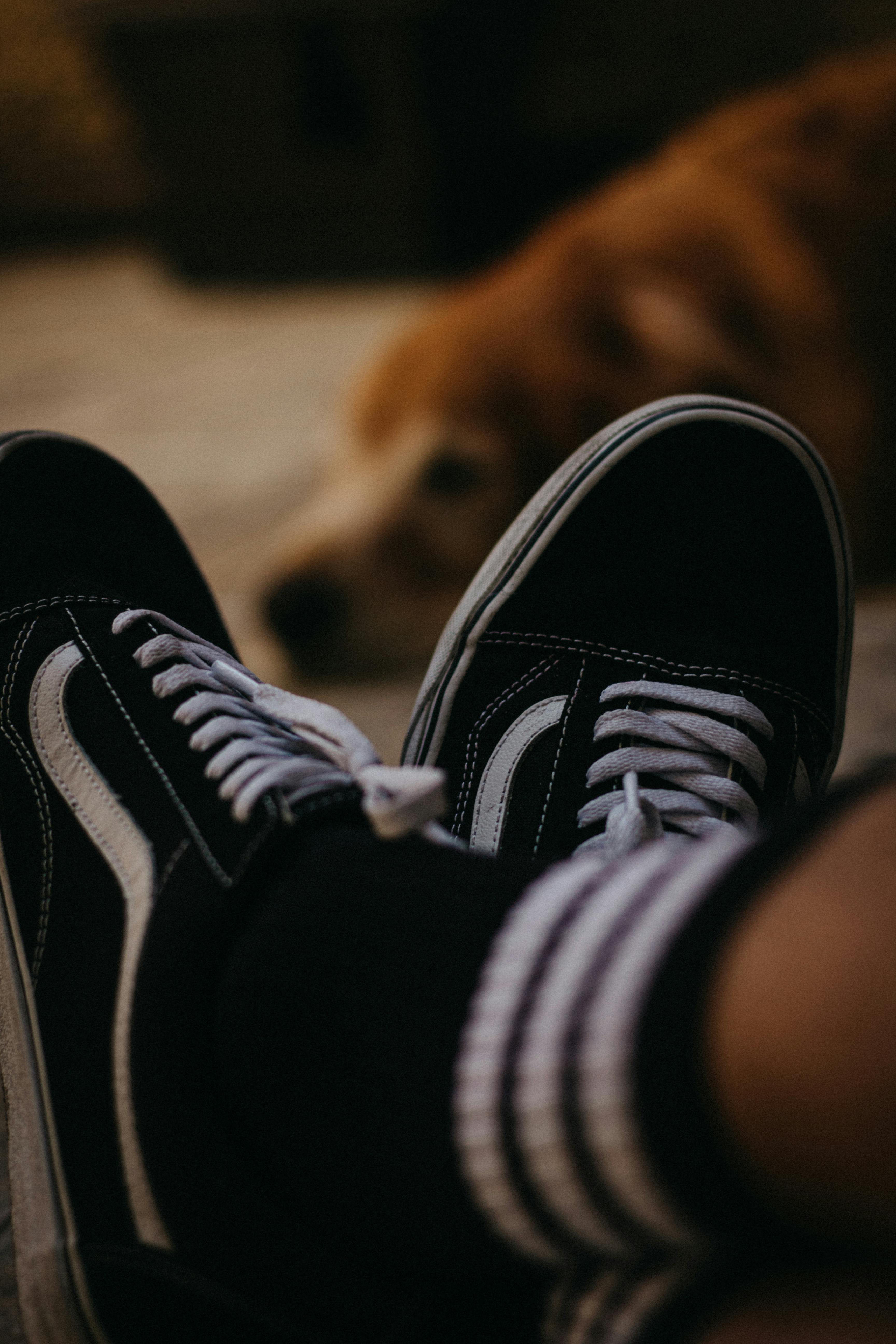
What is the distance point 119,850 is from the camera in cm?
42

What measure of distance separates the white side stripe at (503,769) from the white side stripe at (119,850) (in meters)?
0.16

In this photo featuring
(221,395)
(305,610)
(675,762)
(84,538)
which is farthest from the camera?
(221,395)

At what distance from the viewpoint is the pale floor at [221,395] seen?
865mm

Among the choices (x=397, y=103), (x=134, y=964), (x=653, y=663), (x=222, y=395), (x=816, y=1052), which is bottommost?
(x=816, y=1052)

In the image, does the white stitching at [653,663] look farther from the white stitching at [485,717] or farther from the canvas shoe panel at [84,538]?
the canvas shoe panel at [84,538]

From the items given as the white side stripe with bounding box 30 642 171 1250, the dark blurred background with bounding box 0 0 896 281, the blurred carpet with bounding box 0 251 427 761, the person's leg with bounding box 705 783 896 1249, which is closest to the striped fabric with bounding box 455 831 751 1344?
the person's leg with bounding box 705 783 896 1249

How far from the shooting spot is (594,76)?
1571 mm

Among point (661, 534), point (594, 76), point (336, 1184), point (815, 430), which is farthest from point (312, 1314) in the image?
point (594, 76)

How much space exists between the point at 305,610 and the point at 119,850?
54 cm

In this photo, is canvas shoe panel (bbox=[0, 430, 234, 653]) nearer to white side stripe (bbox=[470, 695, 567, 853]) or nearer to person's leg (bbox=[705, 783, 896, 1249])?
white side stripe (bbox=[470, 695, 567, 853])

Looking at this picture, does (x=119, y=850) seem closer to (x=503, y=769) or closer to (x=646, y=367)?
(x=503, y=769)

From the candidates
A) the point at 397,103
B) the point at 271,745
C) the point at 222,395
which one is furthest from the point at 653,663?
the point at 397,103

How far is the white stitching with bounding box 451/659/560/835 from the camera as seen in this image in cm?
53

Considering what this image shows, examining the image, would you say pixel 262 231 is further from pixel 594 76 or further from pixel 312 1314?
pixel 312 1314
